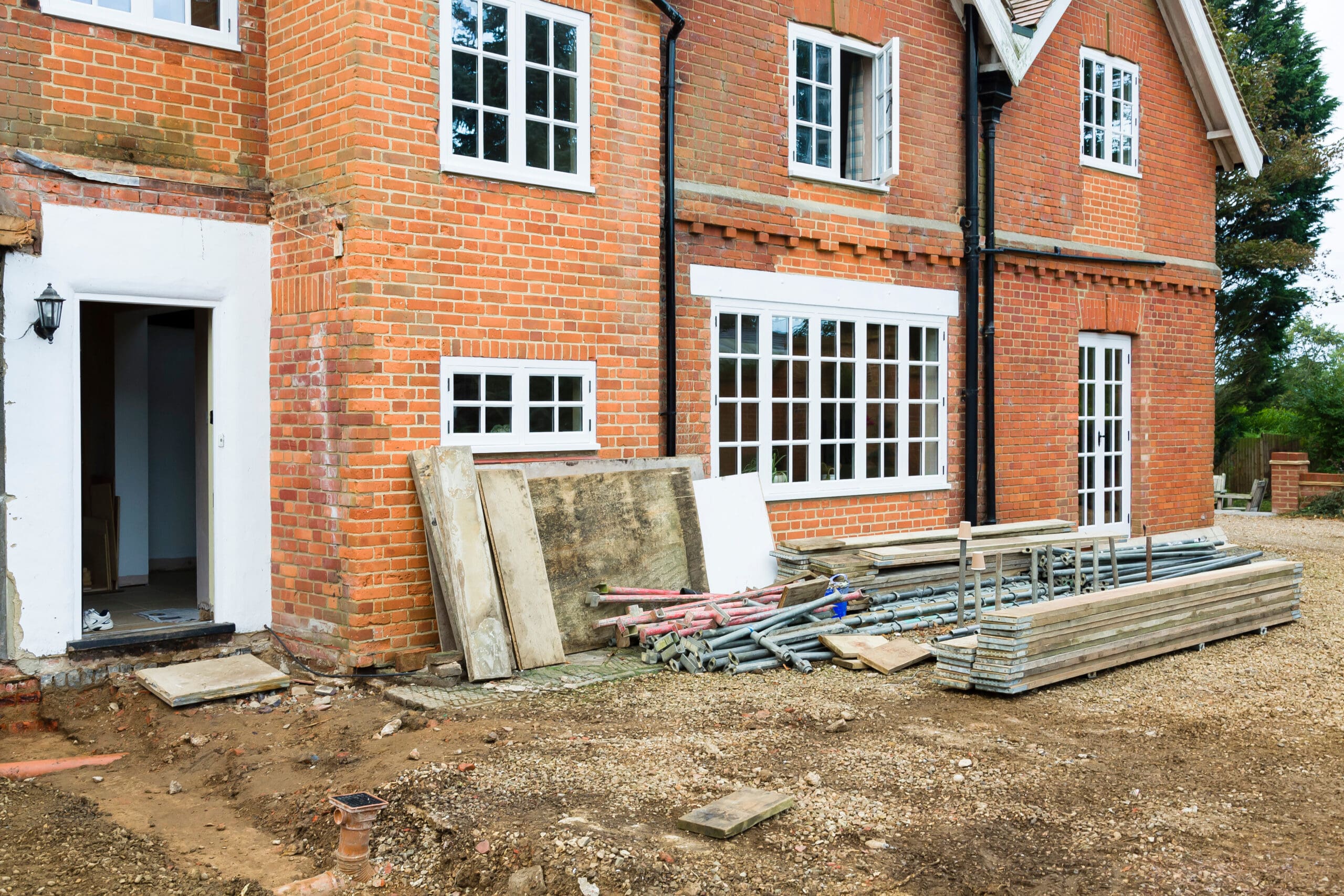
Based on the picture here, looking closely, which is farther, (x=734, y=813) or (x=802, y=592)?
(x=802, y=592)

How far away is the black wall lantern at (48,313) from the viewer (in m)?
7.29

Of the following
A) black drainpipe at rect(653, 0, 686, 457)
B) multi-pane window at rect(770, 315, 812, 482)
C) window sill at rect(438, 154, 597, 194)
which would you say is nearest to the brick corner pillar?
multi-pane window at rect(770, 315, 812, 482)

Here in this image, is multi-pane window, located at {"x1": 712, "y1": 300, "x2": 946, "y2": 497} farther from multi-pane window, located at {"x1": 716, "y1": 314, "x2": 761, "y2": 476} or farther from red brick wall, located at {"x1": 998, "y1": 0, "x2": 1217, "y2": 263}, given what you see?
red brick wall, located at {"x1": 998, "y1": 0, "x2": 1217, "y2": 263}

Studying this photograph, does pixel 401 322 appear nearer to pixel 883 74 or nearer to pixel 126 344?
pixel 126 344

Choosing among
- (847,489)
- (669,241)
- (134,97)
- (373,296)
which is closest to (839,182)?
(669,241)

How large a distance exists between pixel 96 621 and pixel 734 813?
17.2 feet

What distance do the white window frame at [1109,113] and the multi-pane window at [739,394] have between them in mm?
5529

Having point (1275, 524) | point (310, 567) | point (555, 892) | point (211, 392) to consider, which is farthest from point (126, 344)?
point (1275, 524)

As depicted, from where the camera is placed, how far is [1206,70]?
1445 centimetres

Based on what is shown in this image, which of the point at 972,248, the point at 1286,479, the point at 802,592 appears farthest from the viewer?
the point at 1286,479

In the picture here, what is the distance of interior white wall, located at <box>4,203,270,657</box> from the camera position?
7.33m

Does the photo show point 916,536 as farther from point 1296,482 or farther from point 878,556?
point 1296,482

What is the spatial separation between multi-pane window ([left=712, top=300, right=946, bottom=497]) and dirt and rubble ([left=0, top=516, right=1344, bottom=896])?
298 cm

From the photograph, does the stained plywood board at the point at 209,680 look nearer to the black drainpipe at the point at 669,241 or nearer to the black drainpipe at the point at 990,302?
the black drainpipe at the point at 669,241
